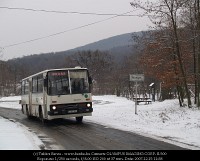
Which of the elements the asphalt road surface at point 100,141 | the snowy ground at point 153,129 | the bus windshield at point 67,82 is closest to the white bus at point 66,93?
the bus windshield at point 67,82

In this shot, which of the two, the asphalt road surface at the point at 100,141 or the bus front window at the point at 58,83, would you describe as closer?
the asphalt road surface at the point at 100,141

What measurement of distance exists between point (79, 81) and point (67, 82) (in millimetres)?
661

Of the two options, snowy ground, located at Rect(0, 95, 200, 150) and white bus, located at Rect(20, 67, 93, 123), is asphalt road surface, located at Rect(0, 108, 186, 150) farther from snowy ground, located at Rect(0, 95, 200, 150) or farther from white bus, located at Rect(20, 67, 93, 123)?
white bus, located at Rect(20, 67, 93, 123)

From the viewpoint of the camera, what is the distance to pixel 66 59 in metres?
94.9

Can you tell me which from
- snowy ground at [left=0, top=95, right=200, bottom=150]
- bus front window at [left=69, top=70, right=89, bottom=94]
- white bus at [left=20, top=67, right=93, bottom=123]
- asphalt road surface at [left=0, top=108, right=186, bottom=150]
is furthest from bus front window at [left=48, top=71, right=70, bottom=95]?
asphalt road surface at [left=0, top=108, right=186, bottom=150]

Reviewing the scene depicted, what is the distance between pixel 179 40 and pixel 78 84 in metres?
8.16

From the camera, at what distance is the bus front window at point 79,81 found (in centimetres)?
2267

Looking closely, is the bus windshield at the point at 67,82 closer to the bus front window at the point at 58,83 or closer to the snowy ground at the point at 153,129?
the bus front window at the point at 58,83

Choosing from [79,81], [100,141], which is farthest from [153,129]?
[79,81]

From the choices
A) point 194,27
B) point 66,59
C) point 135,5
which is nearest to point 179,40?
point 194,27

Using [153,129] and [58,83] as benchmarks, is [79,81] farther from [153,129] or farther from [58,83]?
[153,129]

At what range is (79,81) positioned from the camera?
899 inches

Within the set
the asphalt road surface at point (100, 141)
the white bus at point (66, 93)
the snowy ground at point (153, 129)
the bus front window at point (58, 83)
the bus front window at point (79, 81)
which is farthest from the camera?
the bus front window at point (79, 81)

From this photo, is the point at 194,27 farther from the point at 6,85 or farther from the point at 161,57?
the point at 6,85
